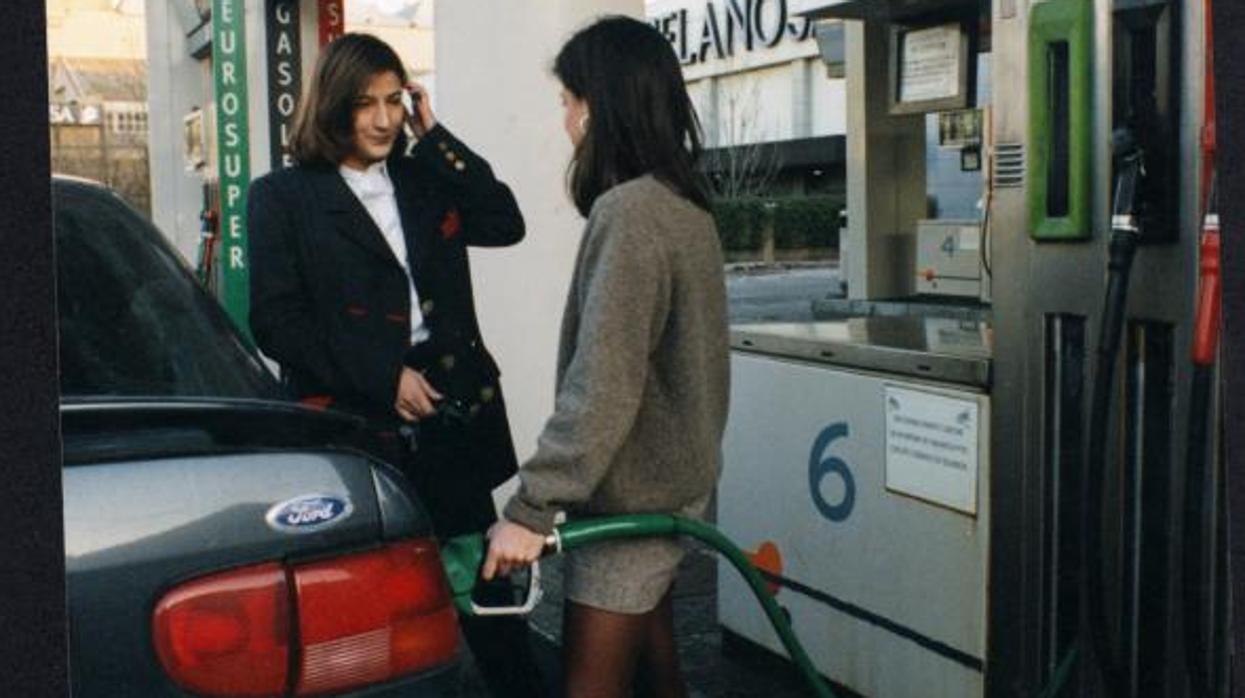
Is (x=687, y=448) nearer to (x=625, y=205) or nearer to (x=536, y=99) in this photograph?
(x=625, y=205)

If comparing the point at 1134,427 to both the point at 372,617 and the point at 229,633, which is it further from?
the point at 229,633

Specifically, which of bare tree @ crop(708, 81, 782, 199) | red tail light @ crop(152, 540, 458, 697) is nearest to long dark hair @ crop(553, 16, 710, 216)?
red tail light @ crop(152, 540, 458, 697)

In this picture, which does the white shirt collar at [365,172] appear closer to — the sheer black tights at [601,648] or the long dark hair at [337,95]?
the long dark hair at [337,95]

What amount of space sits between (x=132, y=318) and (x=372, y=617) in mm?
674

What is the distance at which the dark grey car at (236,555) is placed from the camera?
1.68 meters

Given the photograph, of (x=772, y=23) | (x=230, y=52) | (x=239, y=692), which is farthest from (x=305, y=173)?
(x=772, y=23)

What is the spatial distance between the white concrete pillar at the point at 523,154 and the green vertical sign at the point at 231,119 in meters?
2.41

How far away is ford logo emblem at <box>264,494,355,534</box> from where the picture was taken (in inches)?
70.9

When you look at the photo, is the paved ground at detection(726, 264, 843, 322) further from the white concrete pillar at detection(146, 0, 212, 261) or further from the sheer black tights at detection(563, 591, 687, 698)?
the sheer black tights at detection(563, 591, 687, 698)

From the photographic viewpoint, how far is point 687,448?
2600 millimetres

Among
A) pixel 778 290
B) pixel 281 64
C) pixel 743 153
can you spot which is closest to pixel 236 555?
pixel 281 64

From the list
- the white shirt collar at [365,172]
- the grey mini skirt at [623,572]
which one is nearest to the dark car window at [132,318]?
the grey mini skirt at [623,572]

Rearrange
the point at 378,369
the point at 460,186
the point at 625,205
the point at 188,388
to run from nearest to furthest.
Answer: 1. the point at 188,388
2. the point at 625,205
3. the point at 378,369
4. the point at 460,186

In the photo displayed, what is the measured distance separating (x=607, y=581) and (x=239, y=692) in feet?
3.00
